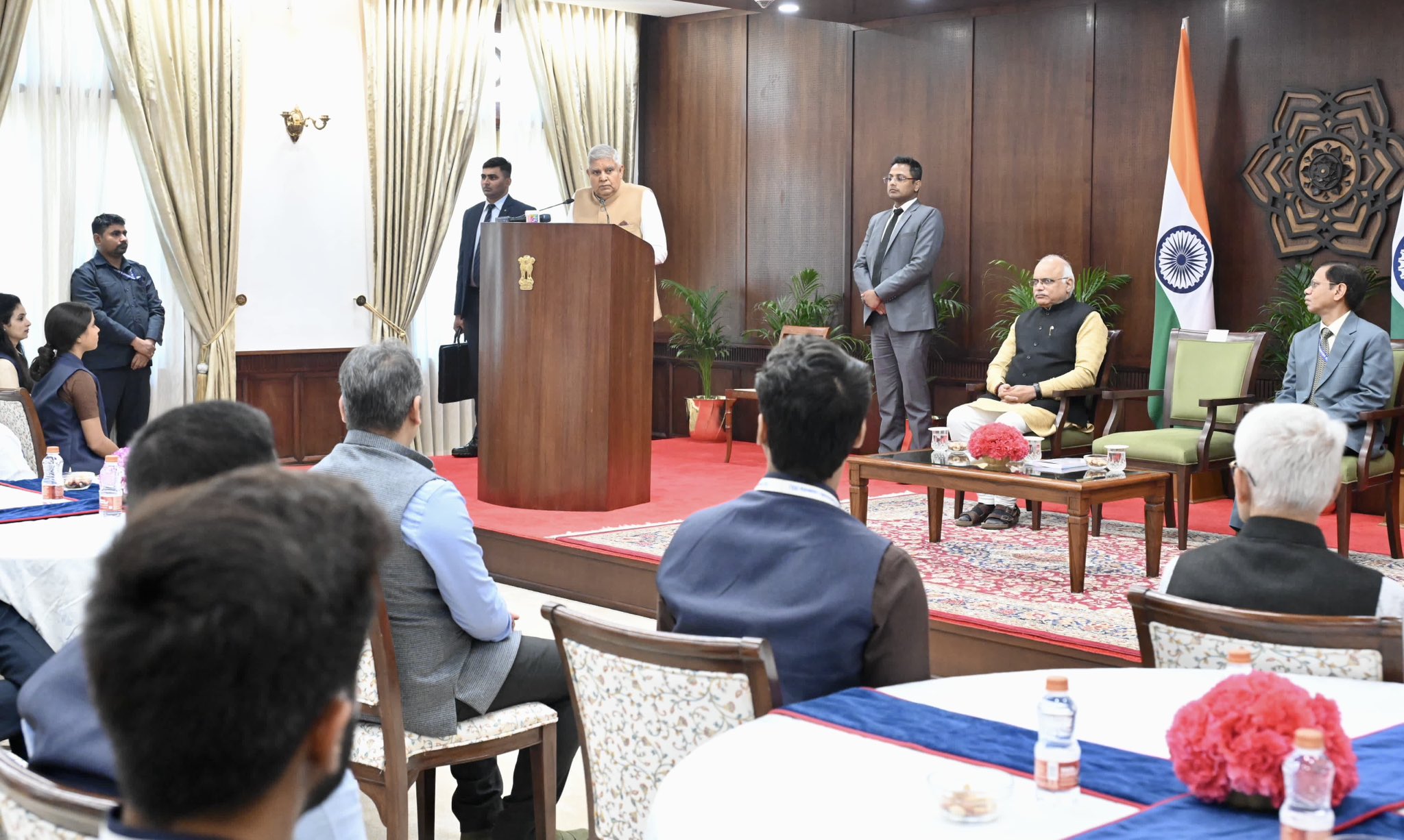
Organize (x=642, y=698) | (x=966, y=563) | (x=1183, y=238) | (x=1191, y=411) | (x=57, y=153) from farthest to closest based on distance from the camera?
1. (x=57, y=153)
2. (x=1183, y=238)
3. (x=1191, y=411)
4. (x=966, y=563)
5. (x=642, y=698)

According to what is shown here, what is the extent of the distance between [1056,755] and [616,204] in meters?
5.94

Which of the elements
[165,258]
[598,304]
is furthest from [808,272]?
[165,258]

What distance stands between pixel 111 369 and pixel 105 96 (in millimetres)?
1656

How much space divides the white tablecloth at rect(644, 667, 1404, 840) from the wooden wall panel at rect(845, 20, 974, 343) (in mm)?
6739

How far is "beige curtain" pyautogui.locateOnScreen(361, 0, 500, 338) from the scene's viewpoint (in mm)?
9125

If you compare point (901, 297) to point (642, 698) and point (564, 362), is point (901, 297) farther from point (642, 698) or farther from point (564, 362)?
point (642, 698)

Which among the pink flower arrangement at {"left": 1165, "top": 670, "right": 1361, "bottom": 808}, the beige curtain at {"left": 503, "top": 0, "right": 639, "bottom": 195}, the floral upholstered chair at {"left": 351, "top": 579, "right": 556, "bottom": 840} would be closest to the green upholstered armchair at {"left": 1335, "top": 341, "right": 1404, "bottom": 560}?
the floral upholstered chair at {"left": 351, "top": 579, "right": 556, "bottom": 840}

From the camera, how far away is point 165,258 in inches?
333

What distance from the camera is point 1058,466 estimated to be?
5.47 meters

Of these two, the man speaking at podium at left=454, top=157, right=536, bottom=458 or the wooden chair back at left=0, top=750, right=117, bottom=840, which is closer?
the wooden chair back at left=0, top=750, right=117, bottom=840

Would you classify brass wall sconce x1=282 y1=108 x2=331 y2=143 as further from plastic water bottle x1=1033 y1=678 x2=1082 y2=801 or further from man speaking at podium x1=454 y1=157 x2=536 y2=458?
plastic water bottle x1=1033 y1=678 x2=1082 y2=801

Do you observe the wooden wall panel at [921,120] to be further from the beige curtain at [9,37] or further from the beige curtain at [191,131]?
the beige curtain at [9,37]

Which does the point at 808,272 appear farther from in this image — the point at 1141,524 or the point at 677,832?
the point at 677,832

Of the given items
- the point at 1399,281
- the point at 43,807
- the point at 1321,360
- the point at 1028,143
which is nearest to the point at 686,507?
the point at 1321,360
